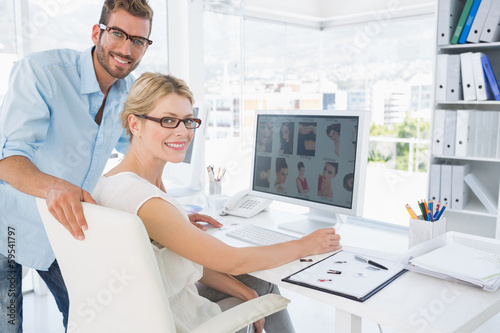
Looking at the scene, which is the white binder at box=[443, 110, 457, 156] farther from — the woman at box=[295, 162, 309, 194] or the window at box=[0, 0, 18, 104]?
the window at box=[0, 0, 18, 104]

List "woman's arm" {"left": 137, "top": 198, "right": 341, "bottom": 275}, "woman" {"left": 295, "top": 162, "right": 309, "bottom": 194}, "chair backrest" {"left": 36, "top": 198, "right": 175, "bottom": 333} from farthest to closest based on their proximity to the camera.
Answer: "woman" {"left": 295, "top": 162, "right": 309, "bottom": 194}
"woman's arm" {"left": 137, "top": 198, "right": 341, "bottom": 275}
"chair backrest" {"left": 36, "top": 198, "right": 175, "bottom": 333}

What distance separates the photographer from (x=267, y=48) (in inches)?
225

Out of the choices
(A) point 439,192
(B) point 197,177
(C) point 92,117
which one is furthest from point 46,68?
(A) point 439,192

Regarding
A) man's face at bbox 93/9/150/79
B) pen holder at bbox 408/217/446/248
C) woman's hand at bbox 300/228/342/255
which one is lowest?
woman's hand at bbox 300/228/342/255

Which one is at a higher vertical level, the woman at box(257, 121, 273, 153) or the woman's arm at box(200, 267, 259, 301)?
the woman at box(257, 121, 273, 153)

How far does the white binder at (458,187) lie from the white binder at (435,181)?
0.09 meters

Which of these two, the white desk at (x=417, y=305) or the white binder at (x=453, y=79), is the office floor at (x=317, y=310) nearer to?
the white desk at (x=417, y=305)

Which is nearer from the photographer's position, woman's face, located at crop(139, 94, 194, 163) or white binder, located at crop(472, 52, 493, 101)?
woman's face, located at crop(139, 94, 194, 163)

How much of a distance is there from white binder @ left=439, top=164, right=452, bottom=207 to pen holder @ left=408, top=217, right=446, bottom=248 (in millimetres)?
1676

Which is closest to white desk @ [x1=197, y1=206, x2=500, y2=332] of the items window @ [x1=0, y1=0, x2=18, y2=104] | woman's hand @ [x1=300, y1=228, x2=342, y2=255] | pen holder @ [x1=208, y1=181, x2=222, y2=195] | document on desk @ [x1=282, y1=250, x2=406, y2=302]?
document on desk @ [x1=282, y1=250, x2=406, y2=302]

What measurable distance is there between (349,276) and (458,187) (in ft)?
6.82

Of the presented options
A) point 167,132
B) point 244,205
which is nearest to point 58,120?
point 167,132

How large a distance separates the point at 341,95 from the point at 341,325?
5.48 meters

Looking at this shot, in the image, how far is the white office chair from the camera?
1.01 m
